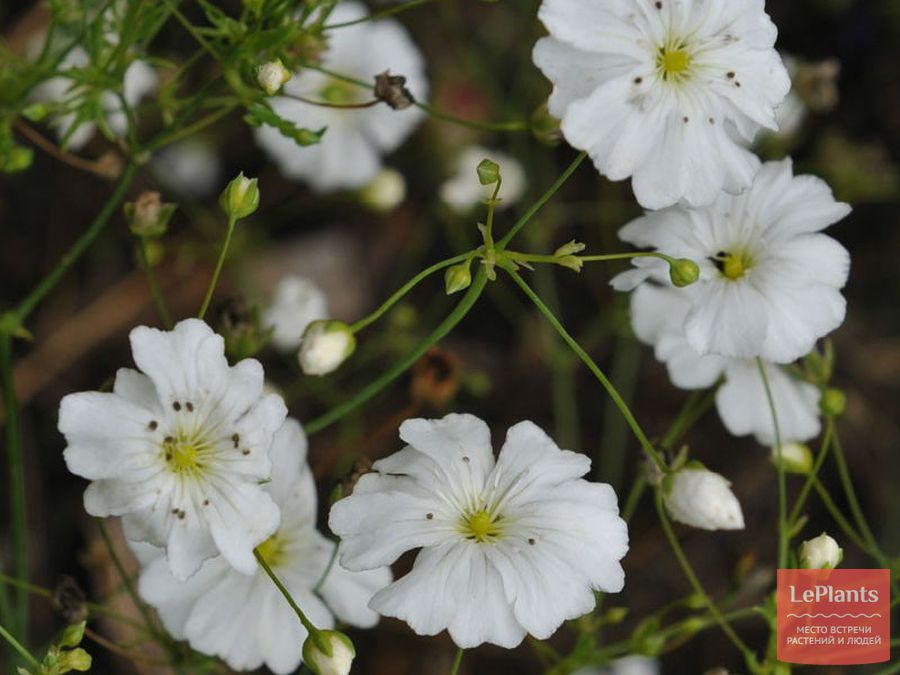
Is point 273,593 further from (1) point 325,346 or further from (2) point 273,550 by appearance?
(1) point 325,346

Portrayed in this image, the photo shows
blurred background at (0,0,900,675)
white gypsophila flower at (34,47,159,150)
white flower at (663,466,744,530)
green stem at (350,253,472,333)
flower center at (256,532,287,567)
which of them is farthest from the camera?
blurred background at (0,0,900,675)

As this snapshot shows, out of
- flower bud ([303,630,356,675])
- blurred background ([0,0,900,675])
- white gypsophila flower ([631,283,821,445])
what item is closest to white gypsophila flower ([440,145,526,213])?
blurred background ([0,0,900,675])

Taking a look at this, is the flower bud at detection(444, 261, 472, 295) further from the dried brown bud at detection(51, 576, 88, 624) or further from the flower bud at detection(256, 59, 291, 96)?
the dried brown bud at detection(51, 576, 88, 624)

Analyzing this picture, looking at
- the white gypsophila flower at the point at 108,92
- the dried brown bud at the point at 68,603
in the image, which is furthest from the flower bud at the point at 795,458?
the white gypsophila flower at the point at 108,92

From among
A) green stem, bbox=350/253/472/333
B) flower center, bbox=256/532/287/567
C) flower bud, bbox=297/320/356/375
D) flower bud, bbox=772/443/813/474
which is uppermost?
green stem, bbox=350/253/472/333

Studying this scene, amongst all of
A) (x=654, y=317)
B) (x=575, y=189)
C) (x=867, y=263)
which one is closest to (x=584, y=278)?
(x=575, y=189)

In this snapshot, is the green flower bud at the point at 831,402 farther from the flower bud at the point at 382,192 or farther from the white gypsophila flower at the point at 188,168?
the white gypsophila flower at the point at 188,168

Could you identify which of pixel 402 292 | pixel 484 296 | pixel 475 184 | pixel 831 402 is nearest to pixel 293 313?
pixel 475 184
